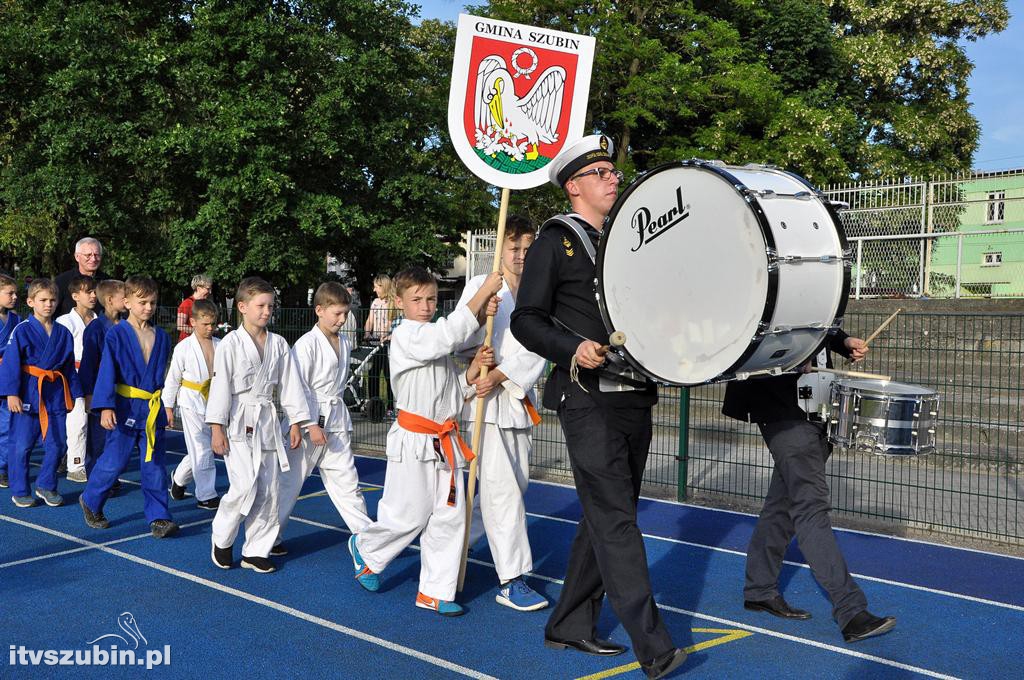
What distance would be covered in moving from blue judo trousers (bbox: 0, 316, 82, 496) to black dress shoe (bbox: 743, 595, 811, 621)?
5864 mm

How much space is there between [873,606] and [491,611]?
86.1 inches

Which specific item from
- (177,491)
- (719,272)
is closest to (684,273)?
(719,272)

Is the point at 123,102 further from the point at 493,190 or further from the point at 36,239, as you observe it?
the point at 493,190

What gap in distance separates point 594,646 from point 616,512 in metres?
0.76

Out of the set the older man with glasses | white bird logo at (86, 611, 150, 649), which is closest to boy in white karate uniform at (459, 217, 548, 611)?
white bird logo at (86, 611, 150, 649)

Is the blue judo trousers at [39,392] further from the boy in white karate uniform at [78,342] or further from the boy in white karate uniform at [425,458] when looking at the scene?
the boy in white karate uniform at [425,458]

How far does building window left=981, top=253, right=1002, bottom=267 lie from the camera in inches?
606

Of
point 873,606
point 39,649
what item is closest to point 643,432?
point 873,606

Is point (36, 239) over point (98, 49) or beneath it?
beneath

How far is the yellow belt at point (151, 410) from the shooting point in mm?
Result: 6887

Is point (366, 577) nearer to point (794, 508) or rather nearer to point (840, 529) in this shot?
point (794, 508)

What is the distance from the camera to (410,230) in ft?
73.0

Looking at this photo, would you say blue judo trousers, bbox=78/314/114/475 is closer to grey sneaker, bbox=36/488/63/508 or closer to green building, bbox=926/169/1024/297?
grey sneaker, bbox=36/488/63/508

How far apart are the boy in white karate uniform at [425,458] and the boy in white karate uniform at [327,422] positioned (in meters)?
0.99
